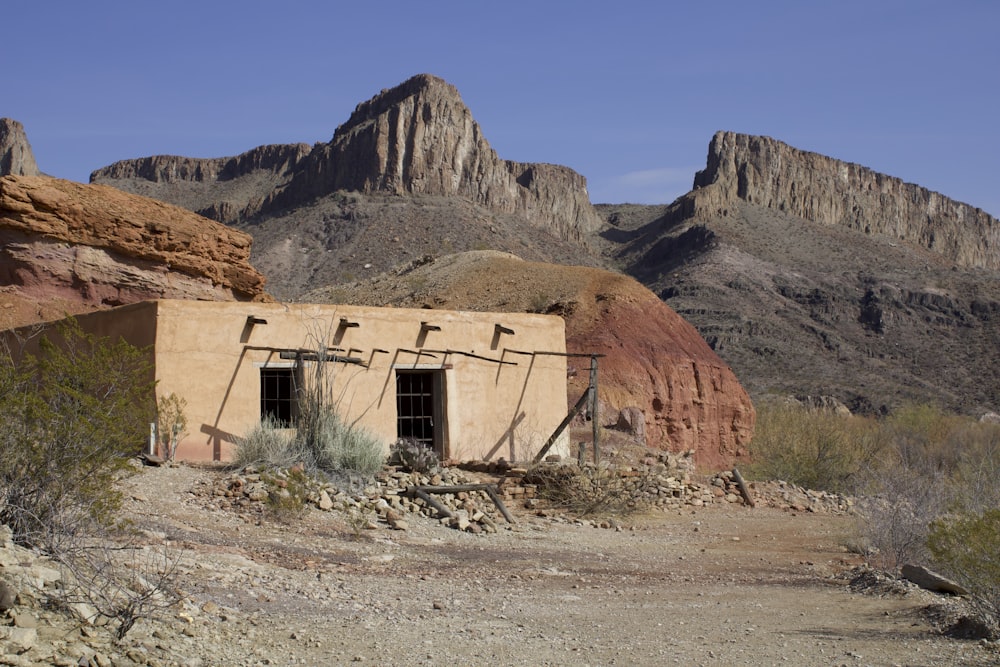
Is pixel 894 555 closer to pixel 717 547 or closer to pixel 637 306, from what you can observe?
pixel 717 547

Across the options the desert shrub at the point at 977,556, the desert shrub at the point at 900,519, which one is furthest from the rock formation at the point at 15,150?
the desert shrub at the point at 977,556

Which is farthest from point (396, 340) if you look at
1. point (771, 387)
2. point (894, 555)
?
point (771, 387)

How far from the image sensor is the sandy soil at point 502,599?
7.67m

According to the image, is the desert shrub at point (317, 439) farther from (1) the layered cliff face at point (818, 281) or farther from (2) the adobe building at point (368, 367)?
(1) the layered cliff face at point (818, 281)

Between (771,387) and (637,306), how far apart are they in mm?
21416

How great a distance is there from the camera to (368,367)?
55.9 feet

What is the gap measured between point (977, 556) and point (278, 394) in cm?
1055

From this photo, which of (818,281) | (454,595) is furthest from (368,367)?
(818,281)

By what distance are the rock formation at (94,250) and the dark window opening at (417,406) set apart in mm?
7294

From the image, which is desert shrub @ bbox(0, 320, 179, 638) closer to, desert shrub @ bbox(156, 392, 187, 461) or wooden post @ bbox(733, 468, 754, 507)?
desert shrub @ bbox(156, 392, 187, 461)

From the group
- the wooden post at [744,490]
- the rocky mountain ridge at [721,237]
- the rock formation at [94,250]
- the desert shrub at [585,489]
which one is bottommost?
the wooden post at [744,490]

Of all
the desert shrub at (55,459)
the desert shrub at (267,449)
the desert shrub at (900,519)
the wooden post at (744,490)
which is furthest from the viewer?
the wooden post at (744,490)

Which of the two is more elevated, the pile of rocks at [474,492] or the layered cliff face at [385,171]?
the layered cliff face at [385,171]

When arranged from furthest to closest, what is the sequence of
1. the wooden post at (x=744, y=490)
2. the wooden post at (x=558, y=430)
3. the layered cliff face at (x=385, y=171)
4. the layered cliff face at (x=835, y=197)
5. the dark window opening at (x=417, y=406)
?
the layered cliff face at (x=835, y=197), the layered cliff face at (x=385, y=171), the wooden post at (x=744, y=490), the dark window opening at (x=417, y=406), the wooden post at (x=558, y=430)
